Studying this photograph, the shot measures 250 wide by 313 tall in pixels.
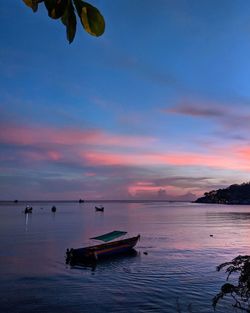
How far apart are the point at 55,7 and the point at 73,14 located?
0.11 m

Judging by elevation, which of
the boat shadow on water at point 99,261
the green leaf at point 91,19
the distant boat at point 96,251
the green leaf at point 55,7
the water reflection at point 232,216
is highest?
the green leaf at point 55,7

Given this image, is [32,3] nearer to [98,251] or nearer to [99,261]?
[99,261]

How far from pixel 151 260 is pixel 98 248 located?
20.2ft

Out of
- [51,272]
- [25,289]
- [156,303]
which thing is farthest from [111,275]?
[156,303]

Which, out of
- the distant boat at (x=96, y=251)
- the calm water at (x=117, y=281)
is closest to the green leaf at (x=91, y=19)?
the calm water at (x=117, y=281)

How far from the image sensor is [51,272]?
120ft

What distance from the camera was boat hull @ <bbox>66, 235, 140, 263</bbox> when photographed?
41.1 metres

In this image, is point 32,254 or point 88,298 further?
point 32,254

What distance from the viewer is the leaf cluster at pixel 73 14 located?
2.14 m

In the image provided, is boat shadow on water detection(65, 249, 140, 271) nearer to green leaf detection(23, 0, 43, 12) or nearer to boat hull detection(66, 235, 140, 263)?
boat hull detection(66, 235, 140, 263)

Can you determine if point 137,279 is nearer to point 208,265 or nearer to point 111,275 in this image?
point 111,275

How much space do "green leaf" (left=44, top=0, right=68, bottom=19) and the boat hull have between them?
4069cm

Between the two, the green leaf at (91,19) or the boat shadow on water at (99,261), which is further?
the boat shadow on water at (99,261)

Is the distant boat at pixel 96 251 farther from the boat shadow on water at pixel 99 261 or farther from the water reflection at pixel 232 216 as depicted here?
the water reflection at pixel 232 216
